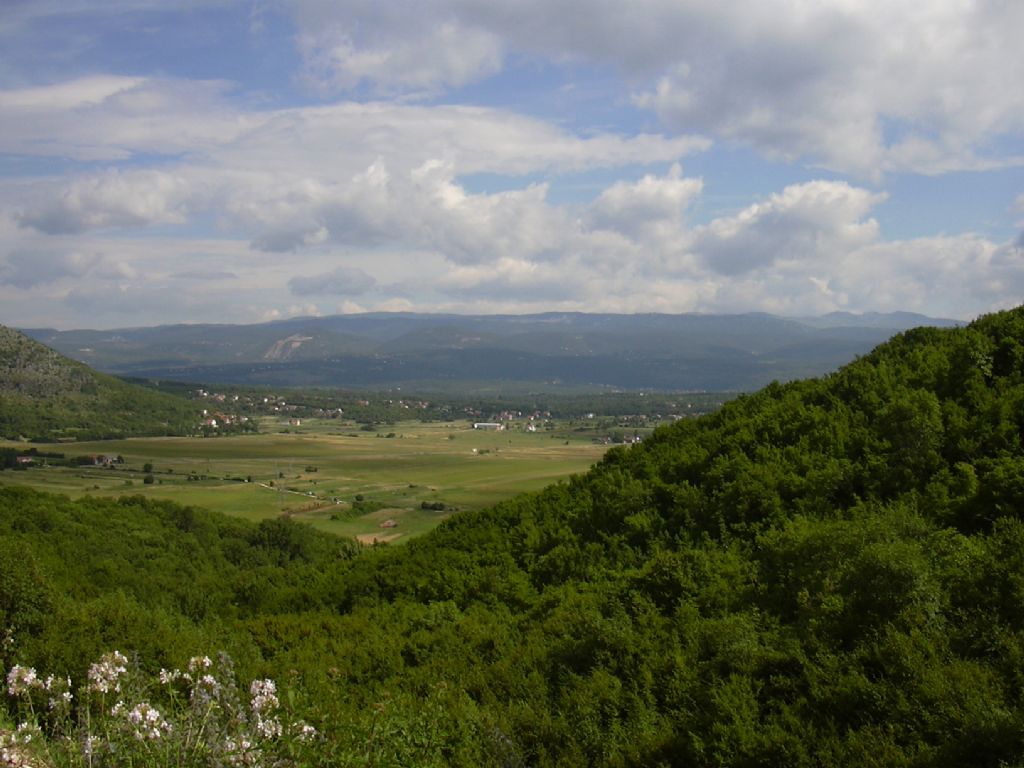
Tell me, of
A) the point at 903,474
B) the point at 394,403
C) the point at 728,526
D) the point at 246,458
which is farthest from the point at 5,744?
the point at 394,403

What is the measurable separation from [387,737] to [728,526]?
1209cm

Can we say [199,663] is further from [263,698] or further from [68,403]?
[68,403]

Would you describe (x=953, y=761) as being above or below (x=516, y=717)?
above

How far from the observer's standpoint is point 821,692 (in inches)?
325

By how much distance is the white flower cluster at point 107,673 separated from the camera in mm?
5534

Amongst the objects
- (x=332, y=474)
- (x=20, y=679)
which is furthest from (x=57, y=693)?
(x=332, y=474)

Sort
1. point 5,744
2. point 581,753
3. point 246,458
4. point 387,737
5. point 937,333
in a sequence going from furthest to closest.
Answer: point 246,458 < point 937,333 < point 581,753 < point 387,737 < point 5,744

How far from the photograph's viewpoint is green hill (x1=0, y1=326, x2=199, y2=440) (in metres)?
105

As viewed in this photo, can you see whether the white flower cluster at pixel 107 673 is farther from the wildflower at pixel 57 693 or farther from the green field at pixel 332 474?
the green field at pixel 332 474

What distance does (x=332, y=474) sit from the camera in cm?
7919

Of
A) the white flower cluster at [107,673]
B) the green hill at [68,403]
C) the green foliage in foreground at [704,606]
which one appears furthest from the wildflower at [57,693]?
the green hill at [68,403]

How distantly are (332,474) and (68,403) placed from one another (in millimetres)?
61712

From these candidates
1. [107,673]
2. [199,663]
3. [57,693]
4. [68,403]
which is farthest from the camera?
[68,403]

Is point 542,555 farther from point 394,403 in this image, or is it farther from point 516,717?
point 394,403
